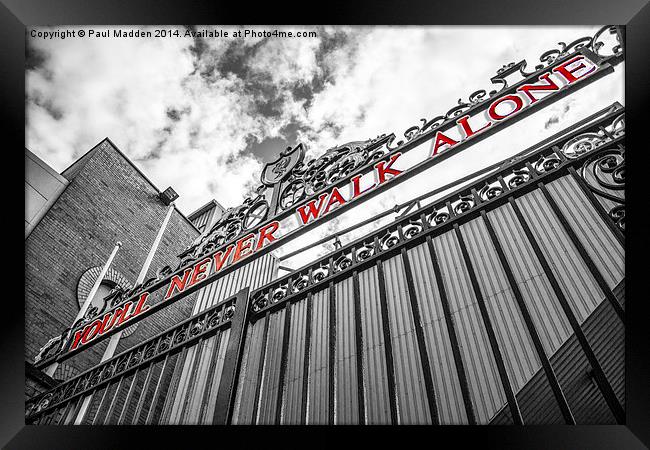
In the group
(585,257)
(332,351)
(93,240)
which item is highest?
(93,240)

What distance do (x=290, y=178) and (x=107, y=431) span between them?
4.23m

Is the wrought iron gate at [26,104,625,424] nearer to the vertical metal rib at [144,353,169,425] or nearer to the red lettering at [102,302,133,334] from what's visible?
the vertical metal rib at [144,353,169,425]

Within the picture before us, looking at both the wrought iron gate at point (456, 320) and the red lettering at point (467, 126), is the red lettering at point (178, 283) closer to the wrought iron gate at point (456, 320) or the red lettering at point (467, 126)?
the wrought iron gate at point (456, 320)

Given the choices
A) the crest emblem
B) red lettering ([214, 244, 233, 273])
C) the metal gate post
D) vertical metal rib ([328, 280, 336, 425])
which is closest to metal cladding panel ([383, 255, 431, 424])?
vertical metal rib ([328, 280, 336, 425])

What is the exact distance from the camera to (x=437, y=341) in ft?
11.0

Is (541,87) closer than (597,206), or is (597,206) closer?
(597,206)

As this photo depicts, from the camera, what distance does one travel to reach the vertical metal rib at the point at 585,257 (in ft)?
9.03

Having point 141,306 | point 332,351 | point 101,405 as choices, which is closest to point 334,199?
point 332,351

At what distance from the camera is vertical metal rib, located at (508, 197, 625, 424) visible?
2443 millimetres

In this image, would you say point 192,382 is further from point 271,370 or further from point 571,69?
point 571,69

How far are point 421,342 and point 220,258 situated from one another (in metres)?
3.30

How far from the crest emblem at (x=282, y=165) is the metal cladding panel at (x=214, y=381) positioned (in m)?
2.44
